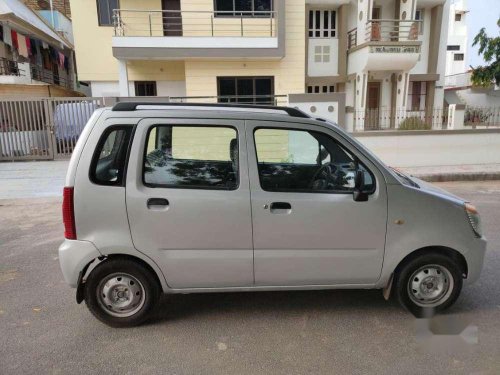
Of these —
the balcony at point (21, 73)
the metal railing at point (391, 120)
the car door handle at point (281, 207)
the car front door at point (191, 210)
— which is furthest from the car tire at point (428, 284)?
the balcony at point (21, 73)

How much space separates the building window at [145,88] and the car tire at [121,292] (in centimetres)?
1552

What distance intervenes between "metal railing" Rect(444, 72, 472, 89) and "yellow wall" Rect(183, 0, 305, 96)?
16417mm

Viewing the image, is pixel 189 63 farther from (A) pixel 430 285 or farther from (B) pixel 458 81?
(B) pixel 458 81

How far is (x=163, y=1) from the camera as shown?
56.6 feet

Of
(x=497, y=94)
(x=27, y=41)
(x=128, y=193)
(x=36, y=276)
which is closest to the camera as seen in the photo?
(x=128, y=193)

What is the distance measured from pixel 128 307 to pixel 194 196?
3.62ft

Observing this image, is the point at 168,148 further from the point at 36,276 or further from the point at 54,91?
the point at 54,91

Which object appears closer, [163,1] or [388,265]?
[388,265]

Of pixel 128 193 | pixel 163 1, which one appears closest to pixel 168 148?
pixel 128 193

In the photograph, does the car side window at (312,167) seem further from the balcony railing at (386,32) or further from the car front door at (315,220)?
the balcony railing at (386,32)

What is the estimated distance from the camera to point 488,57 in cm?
1748

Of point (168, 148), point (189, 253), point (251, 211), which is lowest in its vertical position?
point (189, 253)

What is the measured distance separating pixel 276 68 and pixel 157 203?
1481 centimetres

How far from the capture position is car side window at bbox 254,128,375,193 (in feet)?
10.6
